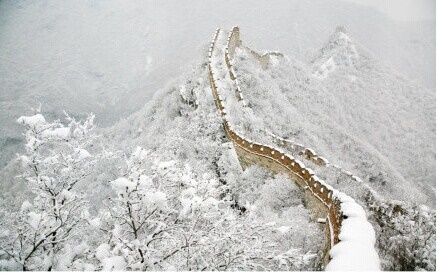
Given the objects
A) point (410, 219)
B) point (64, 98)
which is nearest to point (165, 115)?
point (64, 98)

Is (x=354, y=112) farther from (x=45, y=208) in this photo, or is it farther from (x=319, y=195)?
(x=45, y=208)

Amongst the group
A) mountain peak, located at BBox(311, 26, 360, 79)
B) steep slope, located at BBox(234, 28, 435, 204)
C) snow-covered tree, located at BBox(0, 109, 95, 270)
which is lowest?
snow-covered tree, located at BBox(0, 109, 95, 270)

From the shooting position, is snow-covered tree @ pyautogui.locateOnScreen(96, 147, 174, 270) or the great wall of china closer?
snow-covered tree @ pyautogui.locateOnScreen(96, 147, 174, 270)

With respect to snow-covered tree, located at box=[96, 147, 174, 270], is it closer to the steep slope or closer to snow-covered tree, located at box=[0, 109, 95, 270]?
snow-covered tree, located at box=[0, 109, 95, 270]

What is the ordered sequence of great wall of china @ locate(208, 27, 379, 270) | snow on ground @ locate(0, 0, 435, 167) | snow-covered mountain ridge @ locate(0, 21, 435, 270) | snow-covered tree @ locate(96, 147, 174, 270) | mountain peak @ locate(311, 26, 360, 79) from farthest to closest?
1. mountain peak @ locate(311, 26, 360, 79)
2. snow on ground @ locate(0, 0, 435, 167)
3. great wall of china @ locate(208, 27, 379, 270)
4. snow-covered mountain ridge @ locate(0, 21, 435, 270)
5. snow-covered tree @ locate(96, 147, 174, 270)

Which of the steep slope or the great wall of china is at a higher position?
the steep slope

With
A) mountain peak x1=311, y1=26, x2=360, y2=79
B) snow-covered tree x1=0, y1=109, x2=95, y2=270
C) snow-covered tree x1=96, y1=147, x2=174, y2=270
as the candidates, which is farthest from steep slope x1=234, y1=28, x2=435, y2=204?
snow-covered tree x1=0, y1=109, x2=95, y2=270

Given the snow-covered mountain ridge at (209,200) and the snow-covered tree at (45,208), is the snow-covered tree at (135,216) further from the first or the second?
the snow-covered tree at (45,208)
